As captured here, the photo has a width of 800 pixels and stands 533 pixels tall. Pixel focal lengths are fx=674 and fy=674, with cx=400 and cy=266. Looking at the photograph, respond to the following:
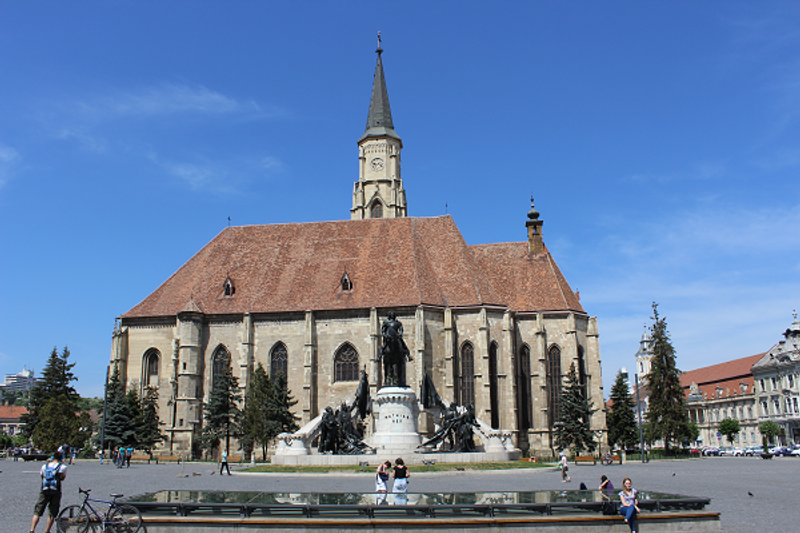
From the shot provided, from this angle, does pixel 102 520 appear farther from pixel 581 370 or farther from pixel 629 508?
pixel 581 370

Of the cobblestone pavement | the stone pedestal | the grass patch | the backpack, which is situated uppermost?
the stone pedestal

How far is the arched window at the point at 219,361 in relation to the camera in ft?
146

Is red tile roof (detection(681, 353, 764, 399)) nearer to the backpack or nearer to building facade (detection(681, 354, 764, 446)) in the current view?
building facade (detection(681, 354, 764, 446))

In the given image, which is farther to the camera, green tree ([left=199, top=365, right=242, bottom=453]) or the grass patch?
green tree ([left=199, top=365, right=242, bottom=453])

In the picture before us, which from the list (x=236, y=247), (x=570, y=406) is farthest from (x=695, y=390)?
(x=236, y=247)

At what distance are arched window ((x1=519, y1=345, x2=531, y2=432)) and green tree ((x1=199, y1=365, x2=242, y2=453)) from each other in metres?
17.8

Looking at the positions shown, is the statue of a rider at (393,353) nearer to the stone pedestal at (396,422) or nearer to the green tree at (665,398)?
the stone pedestal at (396,422)

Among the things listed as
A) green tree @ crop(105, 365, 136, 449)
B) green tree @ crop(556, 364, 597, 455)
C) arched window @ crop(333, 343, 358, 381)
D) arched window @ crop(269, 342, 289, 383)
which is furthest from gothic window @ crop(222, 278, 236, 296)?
green tree @ crop(556, 364, 597, 455)

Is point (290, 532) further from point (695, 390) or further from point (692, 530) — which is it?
point (695, 390)

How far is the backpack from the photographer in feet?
37.2

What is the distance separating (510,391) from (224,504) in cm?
3260

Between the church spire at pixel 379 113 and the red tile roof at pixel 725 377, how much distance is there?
172 ft

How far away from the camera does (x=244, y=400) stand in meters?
41.8

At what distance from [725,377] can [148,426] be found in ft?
241
